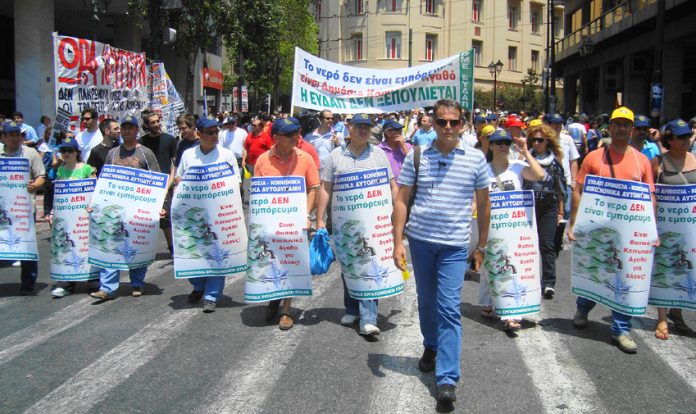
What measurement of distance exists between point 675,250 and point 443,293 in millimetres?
2673

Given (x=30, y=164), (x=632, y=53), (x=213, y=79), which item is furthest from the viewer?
(x=213, y=79)

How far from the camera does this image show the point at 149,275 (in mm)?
8656

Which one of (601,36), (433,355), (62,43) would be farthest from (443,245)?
(601,36)

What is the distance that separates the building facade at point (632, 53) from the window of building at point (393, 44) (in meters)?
15.7

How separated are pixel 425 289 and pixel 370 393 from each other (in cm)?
84

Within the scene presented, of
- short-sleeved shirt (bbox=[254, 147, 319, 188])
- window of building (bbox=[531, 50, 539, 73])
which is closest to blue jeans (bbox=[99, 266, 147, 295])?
short-sleeved shirt (bbox=[254, 147, 319, 188])

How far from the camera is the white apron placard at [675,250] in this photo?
5887 mm

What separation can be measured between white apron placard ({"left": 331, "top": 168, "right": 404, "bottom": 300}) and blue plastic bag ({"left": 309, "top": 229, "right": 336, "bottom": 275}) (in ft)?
0.69

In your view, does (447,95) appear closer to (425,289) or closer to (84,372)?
(425,289)

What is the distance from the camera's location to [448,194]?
15.4 ft

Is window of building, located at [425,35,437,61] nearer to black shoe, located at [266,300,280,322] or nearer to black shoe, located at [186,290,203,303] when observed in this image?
black shoe, located at [186,290,203,303]

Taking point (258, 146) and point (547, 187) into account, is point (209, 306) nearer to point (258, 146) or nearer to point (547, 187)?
point (547, 187)

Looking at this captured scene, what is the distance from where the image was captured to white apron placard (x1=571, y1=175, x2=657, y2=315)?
5629 millimetres

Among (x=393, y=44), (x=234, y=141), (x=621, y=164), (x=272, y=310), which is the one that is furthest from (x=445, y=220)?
(x=393, y=44)
